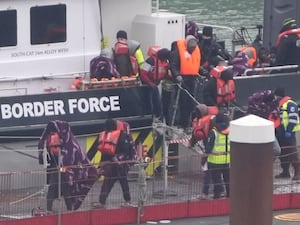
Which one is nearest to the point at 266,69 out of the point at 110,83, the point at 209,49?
the point at 209,49

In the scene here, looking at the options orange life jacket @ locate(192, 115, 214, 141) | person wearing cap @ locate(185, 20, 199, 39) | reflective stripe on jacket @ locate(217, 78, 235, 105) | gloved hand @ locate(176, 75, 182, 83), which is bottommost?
orange life jacket @ locate(192, 115, 214, 141)

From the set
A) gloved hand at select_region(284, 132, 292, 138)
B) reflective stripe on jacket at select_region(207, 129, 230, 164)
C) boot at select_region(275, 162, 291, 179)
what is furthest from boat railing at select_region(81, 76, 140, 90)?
boot at select_region(275, 162, 291, 179)

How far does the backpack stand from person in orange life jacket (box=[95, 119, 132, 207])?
2.00 meters

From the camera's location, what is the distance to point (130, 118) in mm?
15297

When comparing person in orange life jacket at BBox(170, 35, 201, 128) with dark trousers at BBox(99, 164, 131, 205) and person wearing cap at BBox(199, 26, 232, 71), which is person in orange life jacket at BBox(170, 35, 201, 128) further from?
dark trousers at BBox(99, 164, 131, 205)

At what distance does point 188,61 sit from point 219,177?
178 centimetres

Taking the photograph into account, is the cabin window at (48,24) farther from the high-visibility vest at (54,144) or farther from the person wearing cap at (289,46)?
the person wearing cap at (289,46)

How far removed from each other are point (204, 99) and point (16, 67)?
2.39 meters

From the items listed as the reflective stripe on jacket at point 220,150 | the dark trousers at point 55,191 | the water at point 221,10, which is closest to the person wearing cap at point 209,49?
the reflective stripe on jacket at point 220,150

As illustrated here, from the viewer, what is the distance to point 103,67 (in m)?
15.1

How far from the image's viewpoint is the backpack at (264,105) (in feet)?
49.6

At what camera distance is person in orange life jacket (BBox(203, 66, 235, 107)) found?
1517 cm

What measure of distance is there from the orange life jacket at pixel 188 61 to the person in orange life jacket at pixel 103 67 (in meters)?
0.82

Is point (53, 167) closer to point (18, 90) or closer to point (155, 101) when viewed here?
point (18, 90)
